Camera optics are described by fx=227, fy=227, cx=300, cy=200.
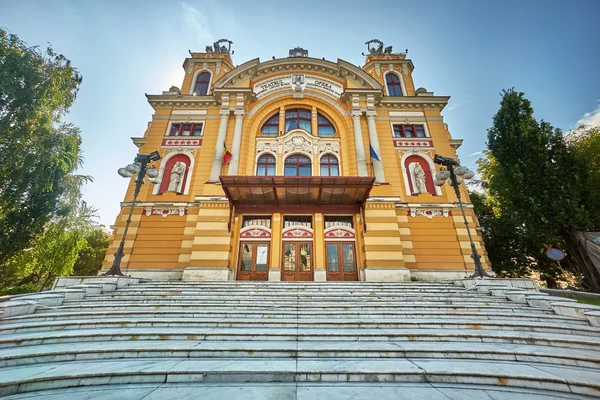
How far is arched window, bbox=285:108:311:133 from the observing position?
17.5 metres

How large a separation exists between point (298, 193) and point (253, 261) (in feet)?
16.2

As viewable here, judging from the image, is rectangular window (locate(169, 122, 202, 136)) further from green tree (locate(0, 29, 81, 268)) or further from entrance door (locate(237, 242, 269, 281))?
entrance door (locate(237, 242, 269, 281))

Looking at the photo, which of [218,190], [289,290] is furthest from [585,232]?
[218,190]

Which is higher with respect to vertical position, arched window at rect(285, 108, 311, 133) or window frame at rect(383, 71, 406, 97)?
window frame at rect(383, 71, 406, 97)

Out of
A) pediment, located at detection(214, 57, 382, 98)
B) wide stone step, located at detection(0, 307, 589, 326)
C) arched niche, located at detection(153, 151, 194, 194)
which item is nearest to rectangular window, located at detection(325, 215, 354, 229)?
wide stone step, located at detection(0, 307, 589, 326)

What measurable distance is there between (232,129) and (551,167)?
20.3 m

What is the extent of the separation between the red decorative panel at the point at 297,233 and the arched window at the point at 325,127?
305 inches

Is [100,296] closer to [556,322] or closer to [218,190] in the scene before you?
[218,190]

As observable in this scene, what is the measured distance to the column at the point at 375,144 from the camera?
1478 cm

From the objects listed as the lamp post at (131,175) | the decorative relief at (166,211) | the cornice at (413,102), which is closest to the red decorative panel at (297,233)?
the decorative relief at (166,211)

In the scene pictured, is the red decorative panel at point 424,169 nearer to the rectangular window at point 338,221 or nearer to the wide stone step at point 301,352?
the rectangular window at point 338,221

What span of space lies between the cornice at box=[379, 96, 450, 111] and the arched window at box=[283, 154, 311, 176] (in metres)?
7.85

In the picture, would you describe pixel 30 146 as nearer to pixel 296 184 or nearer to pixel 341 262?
pixel 296 184

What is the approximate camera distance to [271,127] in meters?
17.8
